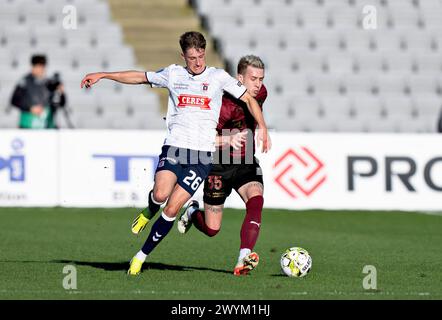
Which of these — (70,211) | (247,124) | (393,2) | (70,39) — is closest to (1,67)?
(70,39)

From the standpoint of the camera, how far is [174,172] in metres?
→ 9.77

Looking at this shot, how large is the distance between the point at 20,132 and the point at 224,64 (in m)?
5.92

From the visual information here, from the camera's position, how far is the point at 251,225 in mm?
10250

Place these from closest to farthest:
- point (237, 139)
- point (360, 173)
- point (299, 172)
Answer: point (237, 139), point (299, 172), point (360, 173)

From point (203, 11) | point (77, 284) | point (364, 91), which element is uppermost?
point (203, 11)

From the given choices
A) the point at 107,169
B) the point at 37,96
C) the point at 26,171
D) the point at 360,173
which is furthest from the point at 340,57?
the point at 26,171

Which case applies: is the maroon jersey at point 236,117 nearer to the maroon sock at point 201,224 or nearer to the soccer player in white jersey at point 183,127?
the soccer player in white jersey at point 183,127

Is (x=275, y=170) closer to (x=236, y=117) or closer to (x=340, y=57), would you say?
(x=340, y=57)

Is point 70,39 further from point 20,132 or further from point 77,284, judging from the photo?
point 77,284

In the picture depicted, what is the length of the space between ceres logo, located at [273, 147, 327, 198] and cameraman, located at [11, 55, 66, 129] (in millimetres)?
4521

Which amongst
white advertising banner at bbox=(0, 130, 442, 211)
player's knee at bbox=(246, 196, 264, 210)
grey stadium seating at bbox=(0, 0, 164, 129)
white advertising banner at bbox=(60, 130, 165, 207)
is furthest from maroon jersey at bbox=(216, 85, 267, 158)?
grey stadium seating at bbox=(0, 0, 164, 129)

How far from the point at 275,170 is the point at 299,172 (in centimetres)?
39

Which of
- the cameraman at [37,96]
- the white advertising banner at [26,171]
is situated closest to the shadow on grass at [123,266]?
the white advertising banner at [26,171]

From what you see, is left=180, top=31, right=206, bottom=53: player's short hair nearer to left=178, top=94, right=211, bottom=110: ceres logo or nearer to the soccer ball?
left=178, top=94, right=211, bottom=110: ceres logo
